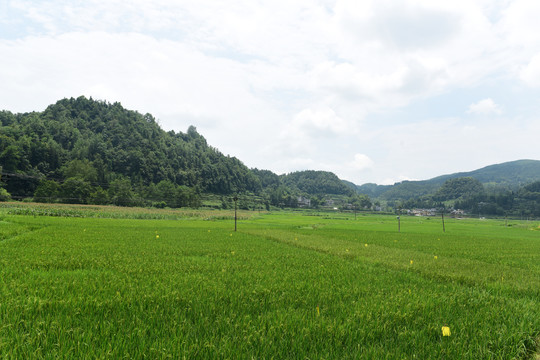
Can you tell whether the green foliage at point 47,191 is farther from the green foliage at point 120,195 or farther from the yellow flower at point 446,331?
the yellow flower at point 446,331

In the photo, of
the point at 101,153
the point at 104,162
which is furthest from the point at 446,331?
the point at 101,153

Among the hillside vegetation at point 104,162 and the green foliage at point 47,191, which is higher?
the hillside vegetation at point 104,162

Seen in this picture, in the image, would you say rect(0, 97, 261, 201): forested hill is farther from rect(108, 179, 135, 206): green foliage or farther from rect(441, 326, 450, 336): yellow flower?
rect(441, 326, 450, 336): yellow flower

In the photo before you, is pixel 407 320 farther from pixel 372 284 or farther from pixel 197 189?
pixel 197 189

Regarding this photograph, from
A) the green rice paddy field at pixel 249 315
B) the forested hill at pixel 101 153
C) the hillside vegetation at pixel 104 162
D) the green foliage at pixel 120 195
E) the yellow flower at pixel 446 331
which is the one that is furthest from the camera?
the forested hill at pixel 101 153

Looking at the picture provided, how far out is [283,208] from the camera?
466 ft

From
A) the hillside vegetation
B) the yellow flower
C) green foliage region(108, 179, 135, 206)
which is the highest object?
the hillside vegetation

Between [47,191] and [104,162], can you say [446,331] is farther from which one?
[104,162]

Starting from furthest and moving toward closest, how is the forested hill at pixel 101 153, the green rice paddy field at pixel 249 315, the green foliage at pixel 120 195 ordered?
the forested hill at pixel 101 153
the green foliage at pixel 120 195
the green rice paddy field at pixel 249 315

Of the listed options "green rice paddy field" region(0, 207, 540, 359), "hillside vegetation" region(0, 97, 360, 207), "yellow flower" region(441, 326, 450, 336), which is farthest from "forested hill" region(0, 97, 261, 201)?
"yellow flower" region(441, 326, 450, 336)

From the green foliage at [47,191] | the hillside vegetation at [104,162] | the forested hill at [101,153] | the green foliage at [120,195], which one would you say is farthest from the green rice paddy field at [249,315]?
the forested hill at [101,153]

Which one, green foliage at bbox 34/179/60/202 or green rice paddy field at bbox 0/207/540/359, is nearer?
green rice paddy field at bbox 0/207/540/359

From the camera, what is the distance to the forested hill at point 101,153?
83.0m

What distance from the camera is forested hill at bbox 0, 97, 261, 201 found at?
272 ft
